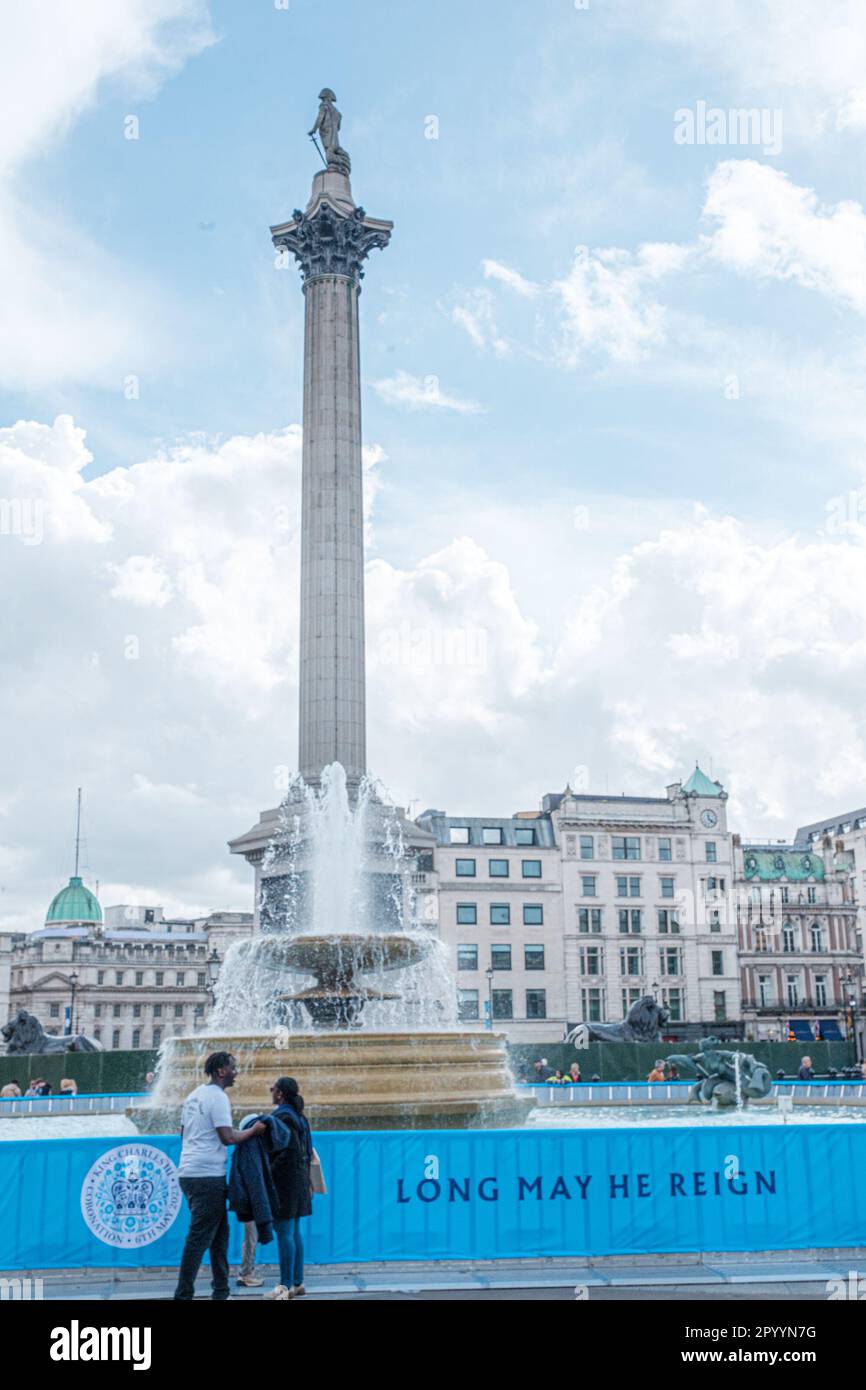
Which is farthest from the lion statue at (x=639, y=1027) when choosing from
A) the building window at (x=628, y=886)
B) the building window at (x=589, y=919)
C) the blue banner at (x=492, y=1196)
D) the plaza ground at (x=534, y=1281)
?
the building window at (x=628, y=886)

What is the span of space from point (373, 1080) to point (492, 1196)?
6.28m

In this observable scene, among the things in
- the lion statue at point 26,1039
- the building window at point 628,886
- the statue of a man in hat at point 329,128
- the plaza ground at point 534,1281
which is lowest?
the plaza ground at point 534,1281

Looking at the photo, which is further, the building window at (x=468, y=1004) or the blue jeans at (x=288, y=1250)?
the building window at (x=468, y=1004)

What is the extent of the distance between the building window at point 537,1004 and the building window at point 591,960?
117 inches

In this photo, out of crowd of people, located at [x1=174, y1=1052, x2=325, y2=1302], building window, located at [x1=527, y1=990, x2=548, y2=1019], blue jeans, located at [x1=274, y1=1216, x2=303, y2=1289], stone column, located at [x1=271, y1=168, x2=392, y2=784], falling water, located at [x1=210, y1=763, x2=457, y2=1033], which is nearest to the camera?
crowd of people, located at [x1=174, y1=1052, x2=325, y2=1302]

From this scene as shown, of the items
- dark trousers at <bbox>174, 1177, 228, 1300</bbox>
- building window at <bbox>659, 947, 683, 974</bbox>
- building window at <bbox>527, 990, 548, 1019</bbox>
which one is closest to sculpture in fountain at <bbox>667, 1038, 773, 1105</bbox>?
dark trousers at <bbox>174, 1177, 228, 1300</bbox>

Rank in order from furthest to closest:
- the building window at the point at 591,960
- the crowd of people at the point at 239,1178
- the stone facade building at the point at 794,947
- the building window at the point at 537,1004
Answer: the stone facade building at the point at 794,947 < the building window at the point at 591,960 < the building window at the point at 537,1004 < the crowd of people at the point at 239,1178

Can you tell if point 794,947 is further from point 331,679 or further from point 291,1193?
point 291,1193

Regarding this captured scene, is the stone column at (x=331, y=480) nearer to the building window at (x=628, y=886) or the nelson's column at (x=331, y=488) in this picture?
the nelson's column at (x=331, y=488)

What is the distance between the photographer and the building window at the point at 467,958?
8300 centimetres

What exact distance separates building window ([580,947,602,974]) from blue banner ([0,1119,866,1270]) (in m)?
72.7

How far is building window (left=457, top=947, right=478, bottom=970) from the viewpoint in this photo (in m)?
83.0

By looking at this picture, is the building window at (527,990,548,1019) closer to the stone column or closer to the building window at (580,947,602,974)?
the building window at (580,947,602,974)
